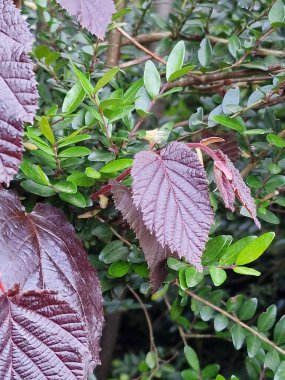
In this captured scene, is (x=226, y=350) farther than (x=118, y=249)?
Yes

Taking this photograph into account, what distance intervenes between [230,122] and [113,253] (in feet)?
0.88

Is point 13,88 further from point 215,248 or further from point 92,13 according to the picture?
point 215,248

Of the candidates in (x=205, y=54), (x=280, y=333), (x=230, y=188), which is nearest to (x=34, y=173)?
(x=230, y=188)

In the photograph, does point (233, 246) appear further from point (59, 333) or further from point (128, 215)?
point (59, 333)

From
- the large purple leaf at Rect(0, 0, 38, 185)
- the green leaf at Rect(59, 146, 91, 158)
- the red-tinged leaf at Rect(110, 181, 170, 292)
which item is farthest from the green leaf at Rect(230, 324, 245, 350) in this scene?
the large purple leaf at Rect(0, 0, 38, 185)

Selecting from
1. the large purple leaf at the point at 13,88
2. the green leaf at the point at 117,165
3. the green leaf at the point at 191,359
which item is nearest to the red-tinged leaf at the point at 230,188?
the green leaf at the point at 117,165

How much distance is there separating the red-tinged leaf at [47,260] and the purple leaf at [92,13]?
0.24 meters

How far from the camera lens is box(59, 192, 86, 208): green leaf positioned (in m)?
0.75

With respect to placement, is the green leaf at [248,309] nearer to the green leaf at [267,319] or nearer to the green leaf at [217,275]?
the green leaf at [267,319]

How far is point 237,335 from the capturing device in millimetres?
938

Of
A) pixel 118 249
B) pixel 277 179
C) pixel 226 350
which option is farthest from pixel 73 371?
pixel 226 350

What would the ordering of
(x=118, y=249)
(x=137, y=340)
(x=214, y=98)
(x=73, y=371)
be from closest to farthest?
(x=73, y=371) < (x=118, y=249) < (x=214, y=98) < (x=137, y=340)

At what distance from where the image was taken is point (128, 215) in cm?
68

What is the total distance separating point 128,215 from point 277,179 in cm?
30
